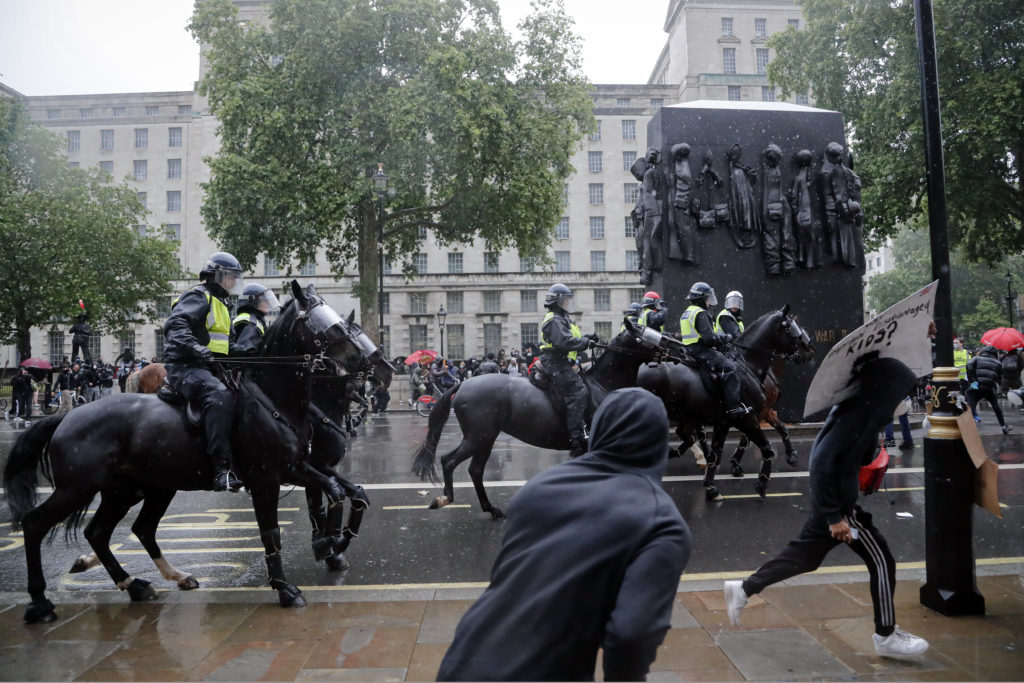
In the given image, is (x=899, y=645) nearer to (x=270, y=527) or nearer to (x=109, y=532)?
(x=270, y=527)

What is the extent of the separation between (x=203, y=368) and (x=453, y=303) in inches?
2101

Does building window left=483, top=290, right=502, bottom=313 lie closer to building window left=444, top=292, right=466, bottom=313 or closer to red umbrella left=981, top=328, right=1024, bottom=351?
building window left=444, top=292, right=466, bottom=313

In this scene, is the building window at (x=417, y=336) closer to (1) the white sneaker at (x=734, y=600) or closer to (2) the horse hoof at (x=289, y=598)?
(2) the horse hoof at (x=289, y=598)

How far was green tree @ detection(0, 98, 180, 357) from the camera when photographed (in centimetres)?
3259

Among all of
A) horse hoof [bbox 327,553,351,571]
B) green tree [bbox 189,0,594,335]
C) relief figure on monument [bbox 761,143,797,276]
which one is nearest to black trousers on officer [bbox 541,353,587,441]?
horse hoof [bbox 327,553,351,571]

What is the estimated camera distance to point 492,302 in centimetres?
Result: 5866

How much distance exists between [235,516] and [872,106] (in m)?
25.4

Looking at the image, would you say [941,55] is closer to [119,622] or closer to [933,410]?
[933,410]

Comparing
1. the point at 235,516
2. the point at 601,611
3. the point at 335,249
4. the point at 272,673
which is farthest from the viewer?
the point at 335,249

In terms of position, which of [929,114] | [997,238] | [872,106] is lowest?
[929,114]

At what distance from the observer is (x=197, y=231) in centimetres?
6134

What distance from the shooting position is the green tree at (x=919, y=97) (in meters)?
22.0

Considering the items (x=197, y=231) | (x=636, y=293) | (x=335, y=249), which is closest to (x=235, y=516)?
(x=335, y=249)

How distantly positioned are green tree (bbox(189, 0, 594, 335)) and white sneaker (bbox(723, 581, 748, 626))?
24.5 metres
